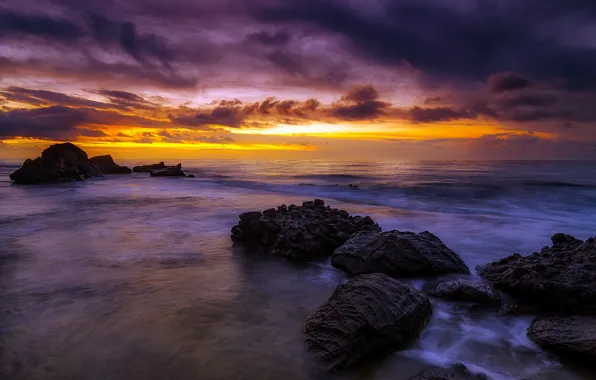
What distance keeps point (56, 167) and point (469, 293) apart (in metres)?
51.1

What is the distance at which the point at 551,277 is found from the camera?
7238mm

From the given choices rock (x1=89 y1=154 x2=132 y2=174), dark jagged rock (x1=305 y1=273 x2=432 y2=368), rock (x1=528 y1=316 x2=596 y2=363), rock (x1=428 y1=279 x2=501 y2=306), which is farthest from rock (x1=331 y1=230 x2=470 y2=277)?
rock (x1=89 y1=154 x2=132 y2=174)

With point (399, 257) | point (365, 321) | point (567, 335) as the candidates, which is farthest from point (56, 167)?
point (567, 335)

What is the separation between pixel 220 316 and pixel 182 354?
144 centimetres

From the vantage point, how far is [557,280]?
23.1ft

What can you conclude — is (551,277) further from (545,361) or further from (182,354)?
(182,354)

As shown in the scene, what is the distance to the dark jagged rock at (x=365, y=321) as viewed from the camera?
5.50 meters

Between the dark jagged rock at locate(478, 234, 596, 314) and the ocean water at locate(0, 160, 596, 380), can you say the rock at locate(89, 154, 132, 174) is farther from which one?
the dark jagged rock at locate(478, 234, 596, 314)

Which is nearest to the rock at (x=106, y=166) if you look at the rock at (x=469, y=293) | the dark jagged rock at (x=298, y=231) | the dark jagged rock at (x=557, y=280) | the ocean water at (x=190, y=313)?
the ocean water at (x=190, y=313)

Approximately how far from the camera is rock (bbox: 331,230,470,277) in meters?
9.11

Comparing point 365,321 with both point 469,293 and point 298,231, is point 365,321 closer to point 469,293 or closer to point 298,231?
point 469,293

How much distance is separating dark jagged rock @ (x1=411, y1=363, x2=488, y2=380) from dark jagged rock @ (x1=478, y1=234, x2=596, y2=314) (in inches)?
111

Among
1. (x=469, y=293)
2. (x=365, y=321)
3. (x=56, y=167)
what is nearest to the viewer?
(x=365, y=321)

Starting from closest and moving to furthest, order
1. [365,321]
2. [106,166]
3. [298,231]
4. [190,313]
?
1. [365,321]
2. [190,313]
3. [298,231]
4. [106,166]
